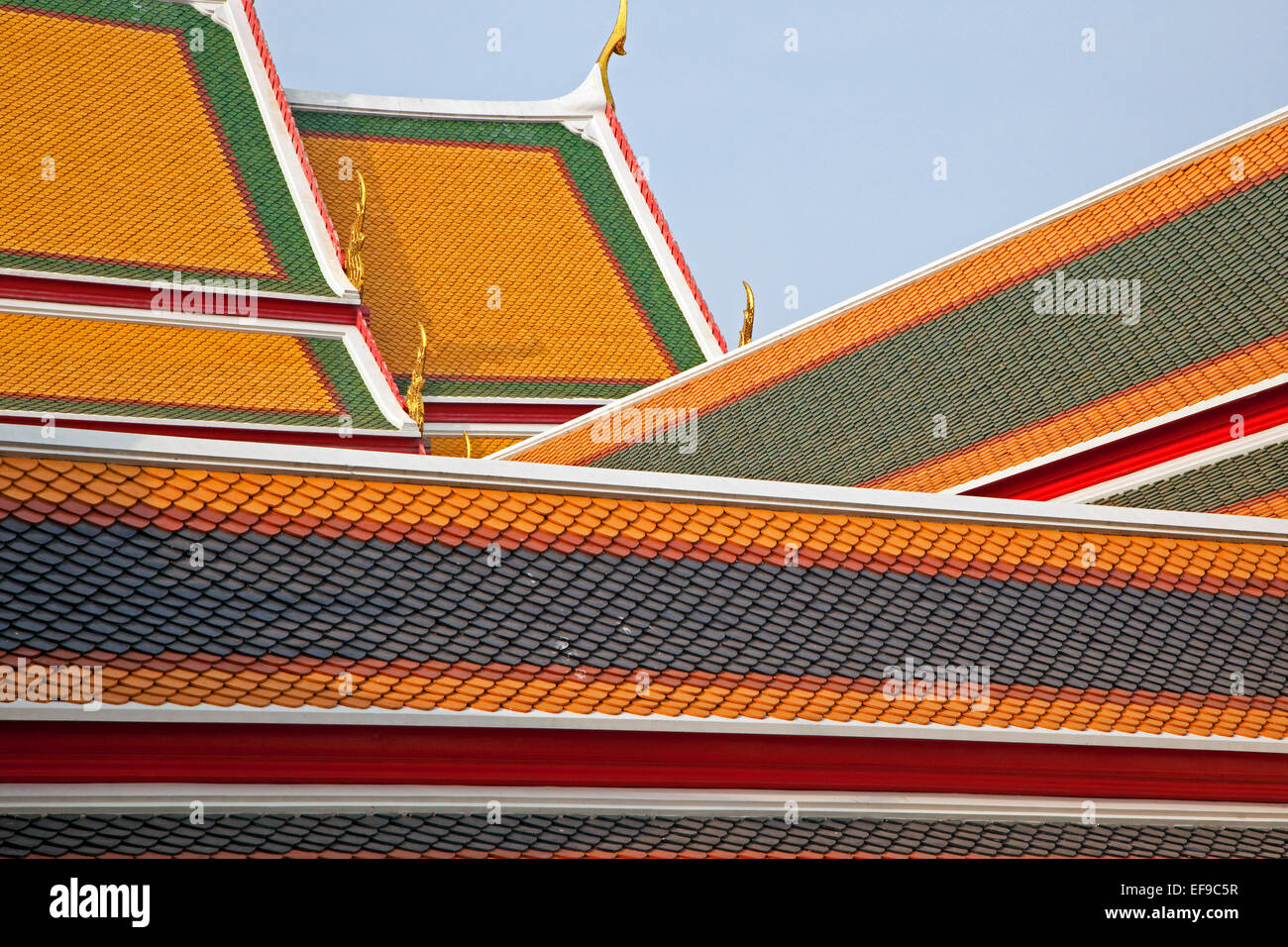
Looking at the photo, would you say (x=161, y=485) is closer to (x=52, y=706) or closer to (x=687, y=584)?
(x=52, y=706)

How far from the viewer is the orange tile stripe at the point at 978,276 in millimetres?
15375

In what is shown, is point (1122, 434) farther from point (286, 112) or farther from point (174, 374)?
point (286, 112)

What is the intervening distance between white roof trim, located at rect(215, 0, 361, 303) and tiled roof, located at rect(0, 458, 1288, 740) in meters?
8.60

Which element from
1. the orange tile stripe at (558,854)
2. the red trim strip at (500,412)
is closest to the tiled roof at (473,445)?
the red trim strip at (500,412)

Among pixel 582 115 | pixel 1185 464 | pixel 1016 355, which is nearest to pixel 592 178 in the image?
pixel 582 115

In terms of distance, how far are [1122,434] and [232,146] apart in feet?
34.0

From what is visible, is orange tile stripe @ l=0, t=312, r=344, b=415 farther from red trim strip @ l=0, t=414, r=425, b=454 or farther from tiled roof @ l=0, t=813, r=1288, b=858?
tiled roof @ l=0, t=813, r=1288, b=858

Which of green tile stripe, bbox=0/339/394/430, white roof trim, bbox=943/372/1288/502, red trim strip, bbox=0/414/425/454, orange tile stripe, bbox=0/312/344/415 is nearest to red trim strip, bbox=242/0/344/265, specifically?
green tile stripe, bbox=0/339/394/430

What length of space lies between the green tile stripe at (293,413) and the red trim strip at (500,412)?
2.11 meters

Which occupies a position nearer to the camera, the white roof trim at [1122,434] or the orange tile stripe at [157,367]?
the white roof trim at [1122,434]

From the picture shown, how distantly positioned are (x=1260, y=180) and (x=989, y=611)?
7483mm

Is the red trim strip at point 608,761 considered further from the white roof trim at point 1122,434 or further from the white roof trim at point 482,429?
the white roof trim at point 482,429
